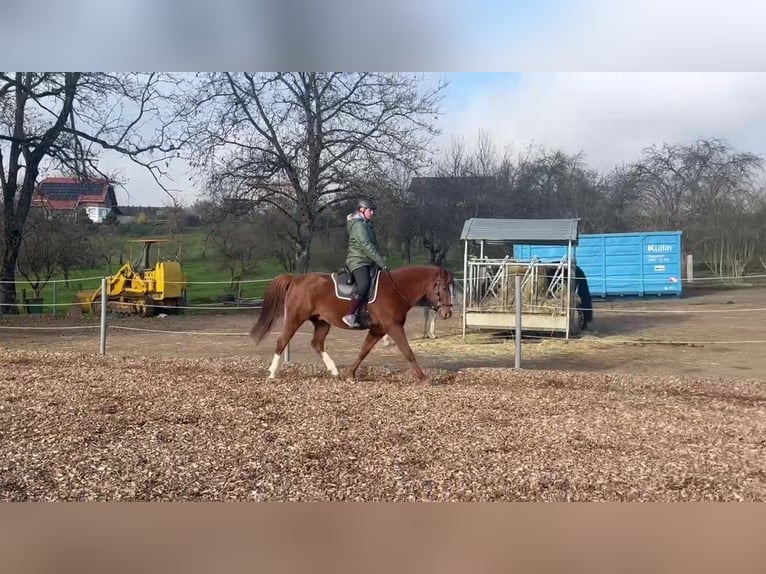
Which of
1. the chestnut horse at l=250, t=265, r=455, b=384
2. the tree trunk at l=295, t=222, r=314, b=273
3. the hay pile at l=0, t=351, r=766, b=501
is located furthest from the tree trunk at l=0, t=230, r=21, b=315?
the chestnut horse at l=250, t=265, r=455, b=384

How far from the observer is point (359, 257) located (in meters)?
6.90

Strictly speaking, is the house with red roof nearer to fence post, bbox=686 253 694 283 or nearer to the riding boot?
the riding boot

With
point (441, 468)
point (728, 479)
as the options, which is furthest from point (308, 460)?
point (728, 479)

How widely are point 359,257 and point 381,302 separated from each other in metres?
0.51

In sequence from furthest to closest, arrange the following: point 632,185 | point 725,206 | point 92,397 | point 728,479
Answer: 1. point 632,185
2. point 725,206
3. point 92,397
4. point 728,479

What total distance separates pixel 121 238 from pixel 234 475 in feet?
48.5

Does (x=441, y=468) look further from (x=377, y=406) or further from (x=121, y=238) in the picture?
(x=121, y=238)

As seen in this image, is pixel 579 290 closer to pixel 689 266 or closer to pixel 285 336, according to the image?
pixel 285 336

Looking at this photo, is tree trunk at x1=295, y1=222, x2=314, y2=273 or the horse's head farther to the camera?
tree trunk at x1=295, y1=222, x2=314, y2=273

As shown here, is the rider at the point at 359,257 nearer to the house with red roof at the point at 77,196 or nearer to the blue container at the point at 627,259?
the house with red roof at the point at 77,196

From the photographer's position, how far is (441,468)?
4020mm

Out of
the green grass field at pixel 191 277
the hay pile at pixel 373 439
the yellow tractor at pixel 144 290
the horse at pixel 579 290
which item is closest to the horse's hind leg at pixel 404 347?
the hay pile at pixel 373 439

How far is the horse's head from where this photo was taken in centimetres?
696

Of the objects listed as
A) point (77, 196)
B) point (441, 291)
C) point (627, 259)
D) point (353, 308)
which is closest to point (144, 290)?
point (77, 196)
